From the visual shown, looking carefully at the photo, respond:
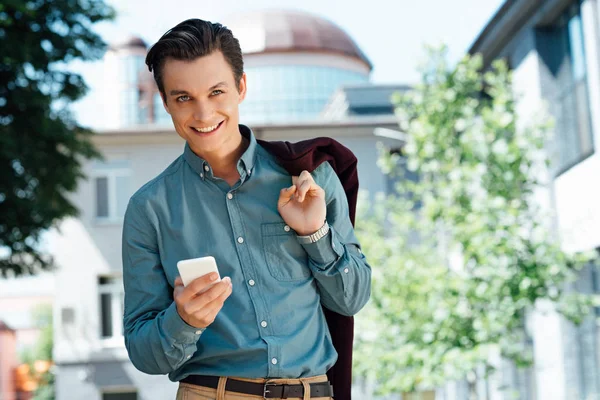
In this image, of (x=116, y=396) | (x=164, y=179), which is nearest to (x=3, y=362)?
(x=116, y=396)

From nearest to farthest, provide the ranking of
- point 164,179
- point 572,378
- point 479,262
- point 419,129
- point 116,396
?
1. point 164,179
2. point 479,262
3. point 419,129
4. point 572,378
5. point 116,396

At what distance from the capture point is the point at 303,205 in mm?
2432

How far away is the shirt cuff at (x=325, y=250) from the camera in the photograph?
2.41m

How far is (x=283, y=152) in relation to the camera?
256cm

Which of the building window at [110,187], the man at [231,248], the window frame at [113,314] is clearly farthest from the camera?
the building window at [110,187]

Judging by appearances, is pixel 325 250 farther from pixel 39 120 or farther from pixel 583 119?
pixel 39 120

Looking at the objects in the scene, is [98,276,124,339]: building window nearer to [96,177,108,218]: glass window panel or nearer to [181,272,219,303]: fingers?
[96,177,108,218]: glass window panel

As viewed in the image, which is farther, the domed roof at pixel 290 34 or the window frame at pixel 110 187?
the domed roof at pixel 290 34

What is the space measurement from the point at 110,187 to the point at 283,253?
23162mm

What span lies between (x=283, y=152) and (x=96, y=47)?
37.4 ft

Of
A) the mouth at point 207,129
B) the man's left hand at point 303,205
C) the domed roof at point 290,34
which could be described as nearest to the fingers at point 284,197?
the man's left hand at point 303,205

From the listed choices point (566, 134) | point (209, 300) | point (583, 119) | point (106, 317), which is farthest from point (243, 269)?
point (106, 317)

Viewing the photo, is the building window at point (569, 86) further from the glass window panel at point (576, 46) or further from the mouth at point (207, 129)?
the mouth at point (207, 129)

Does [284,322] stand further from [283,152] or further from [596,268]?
[596,268]
